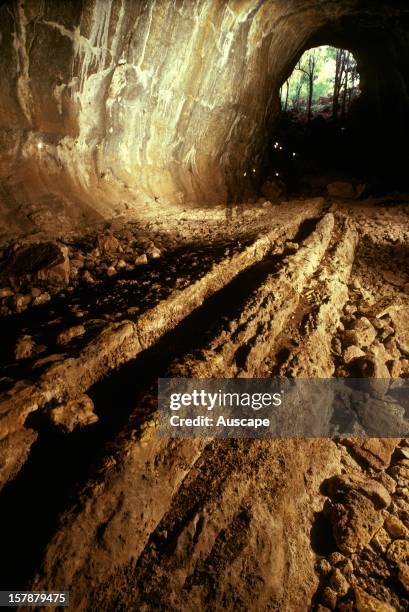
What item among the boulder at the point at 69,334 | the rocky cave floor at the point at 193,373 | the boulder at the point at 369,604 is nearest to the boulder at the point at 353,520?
the rocky cave floor at the point at 193,373

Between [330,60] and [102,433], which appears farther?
[330,60]

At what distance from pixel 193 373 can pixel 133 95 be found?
4220 millimetres

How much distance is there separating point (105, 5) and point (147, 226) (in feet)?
7.53

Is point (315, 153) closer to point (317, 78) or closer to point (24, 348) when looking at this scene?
point (24, 348)

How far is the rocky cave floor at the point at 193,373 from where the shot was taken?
1.13 meters

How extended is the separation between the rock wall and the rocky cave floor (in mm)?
1098

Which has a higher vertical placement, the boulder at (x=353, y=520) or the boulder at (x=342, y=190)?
the boulder at (x=342, y=190)

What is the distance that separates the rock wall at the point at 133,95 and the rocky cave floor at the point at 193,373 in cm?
110

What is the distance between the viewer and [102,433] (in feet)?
4.51

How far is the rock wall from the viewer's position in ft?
11.1

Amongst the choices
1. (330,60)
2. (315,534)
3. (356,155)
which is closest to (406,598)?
(315,534)

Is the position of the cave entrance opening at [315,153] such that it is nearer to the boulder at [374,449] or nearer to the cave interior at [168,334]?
the cave interior at [168,334]

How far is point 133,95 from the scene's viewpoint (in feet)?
14.3

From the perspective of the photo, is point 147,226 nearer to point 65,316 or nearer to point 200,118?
point 65,316
